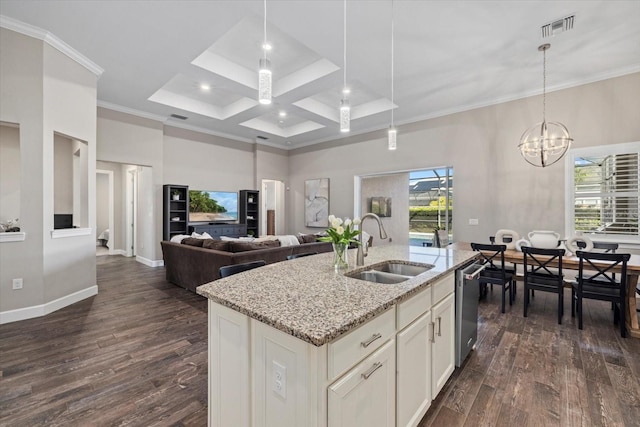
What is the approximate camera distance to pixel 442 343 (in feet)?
6.46

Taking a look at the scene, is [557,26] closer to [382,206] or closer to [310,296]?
[310,296]

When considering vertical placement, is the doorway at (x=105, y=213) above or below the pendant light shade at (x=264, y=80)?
below

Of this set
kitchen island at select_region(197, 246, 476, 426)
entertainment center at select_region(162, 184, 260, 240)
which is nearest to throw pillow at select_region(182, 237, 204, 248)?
entertainment center at select_region(162, 184, 260, 240)

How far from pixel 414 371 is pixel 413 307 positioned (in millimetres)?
372

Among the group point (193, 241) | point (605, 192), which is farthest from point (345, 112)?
point (605, 192)

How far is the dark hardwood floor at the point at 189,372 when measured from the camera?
5.95ft

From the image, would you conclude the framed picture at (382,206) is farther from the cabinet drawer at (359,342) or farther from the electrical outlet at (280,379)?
the electrical outlet at (280,379)

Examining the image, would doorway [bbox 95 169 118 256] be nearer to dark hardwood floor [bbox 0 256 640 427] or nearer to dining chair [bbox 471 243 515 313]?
dark hardwood floor [bbox 0 256 640 427]

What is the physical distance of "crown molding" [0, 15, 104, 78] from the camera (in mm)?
3141

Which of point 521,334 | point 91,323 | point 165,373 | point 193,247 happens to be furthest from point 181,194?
point 521,334

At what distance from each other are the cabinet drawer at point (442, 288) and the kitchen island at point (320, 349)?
0.06 feet

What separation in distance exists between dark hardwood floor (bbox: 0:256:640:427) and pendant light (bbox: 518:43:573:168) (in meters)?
2.23

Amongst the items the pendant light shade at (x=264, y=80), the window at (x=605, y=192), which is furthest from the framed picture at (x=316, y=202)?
the pendant light shade at (x=264, y=80)

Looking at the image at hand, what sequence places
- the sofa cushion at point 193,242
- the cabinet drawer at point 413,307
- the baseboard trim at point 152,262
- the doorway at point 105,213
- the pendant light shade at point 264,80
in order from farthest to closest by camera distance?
the doorway at point 105,213
the baseboard trim at point 152,262
the sofa cushion at point 193,242
the pendant light shade at point 264,80
the cabinet drawer at point 413,307
